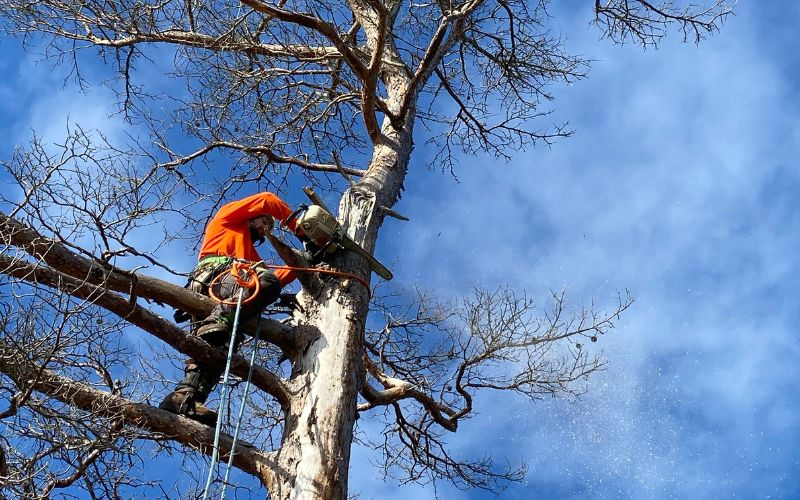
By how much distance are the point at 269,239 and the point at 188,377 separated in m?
0.88

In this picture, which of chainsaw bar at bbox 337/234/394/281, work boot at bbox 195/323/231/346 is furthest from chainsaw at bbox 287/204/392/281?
work boot at bbox 195/323/231/346

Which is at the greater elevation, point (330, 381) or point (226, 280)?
point (226, 280)

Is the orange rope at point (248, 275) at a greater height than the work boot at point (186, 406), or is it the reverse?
the orange rope at point (248, 275)

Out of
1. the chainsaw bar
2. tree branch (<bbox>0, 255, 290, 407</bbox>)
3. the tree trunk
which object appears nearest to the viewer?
tree branch (<bbox>0, 255, 290, 407</bbox>)

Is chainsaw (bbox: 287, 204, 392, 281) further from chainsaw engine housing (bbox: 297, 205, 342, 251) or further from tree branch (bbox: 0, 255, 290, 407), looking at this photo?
tree branch (bbox: 0, 255, 290, 407)

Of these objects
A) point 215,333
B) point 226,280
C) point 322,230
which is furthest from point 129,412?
point 322,230

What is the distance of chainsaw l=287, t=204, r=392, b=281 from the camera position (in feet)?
17.6

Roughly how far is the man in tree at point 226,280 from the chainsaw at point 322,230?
21cm

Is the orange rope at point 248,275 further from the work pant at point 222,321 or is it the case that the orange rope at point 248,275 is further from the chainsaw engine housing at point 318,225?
the chainsaw engine housing at point 318,225

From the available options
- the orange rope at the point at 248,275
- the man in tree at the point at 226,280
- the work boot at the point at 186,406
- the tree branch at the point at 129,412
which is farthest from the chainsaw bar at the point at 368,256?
the tree branch at the point at 129,412

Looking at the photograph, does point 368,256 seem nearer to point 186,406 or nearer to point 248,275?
point 248,275

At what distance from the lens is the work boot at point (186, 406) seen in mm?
4902

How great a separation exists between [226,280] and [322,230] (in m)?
0.62

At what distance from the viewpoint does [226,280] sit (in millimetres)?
5227
